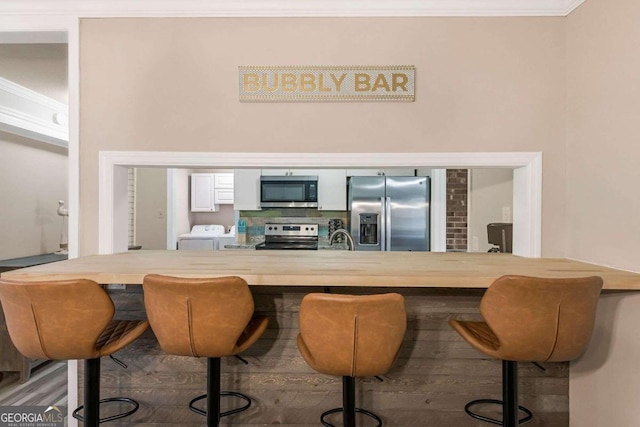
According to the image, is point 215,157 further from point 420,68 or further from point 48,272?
point 420,68

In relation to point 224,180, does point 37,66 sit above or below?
above

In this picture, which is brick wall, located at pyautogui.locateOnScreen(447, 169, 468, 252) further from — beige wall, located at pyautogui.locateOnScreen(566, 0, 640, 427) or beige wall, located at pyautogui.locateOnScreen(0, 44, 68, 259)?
beige wall, located at pyautogui.locateOnScreen(0, 44, 68, 259)

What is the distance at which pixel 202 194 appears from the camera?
632 centimetres

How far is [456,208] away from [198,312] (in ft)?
11.5

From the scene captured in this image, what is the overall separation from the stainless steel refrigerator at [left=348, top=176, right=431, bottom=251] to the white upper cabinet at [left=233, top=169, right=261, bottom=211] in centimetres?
131

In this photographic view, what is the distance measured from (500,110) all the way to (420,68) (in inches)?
21.1

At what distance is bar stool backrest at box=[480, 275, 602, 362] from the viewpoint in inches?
54.3

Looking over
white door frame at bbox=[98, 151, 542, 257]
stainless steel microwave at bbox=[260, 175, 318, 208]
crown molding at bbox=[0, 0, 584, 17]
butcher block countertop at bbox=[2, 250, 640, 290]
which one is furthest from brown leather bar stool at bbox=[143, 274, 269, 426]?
stainless steel microwave at bbox=[260, 175, 318, 208]

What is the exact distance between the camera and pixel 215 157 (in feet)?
7.23

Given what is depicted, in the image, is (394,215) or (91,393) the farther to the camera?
(394,215)

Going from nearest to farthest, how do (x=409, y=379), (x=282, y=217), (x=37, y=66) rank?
(x=409, y=379), (x=37, y=66), (x=282, y=217)

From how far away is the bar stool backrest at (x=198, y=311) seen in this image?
1.43 metres

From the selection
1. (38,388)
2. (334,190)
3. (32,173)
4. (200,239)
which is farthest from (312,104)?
(200,239)

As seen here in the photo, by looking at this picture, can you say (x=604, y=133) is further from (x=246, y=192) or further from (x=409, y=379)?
(x=246, y=192)
